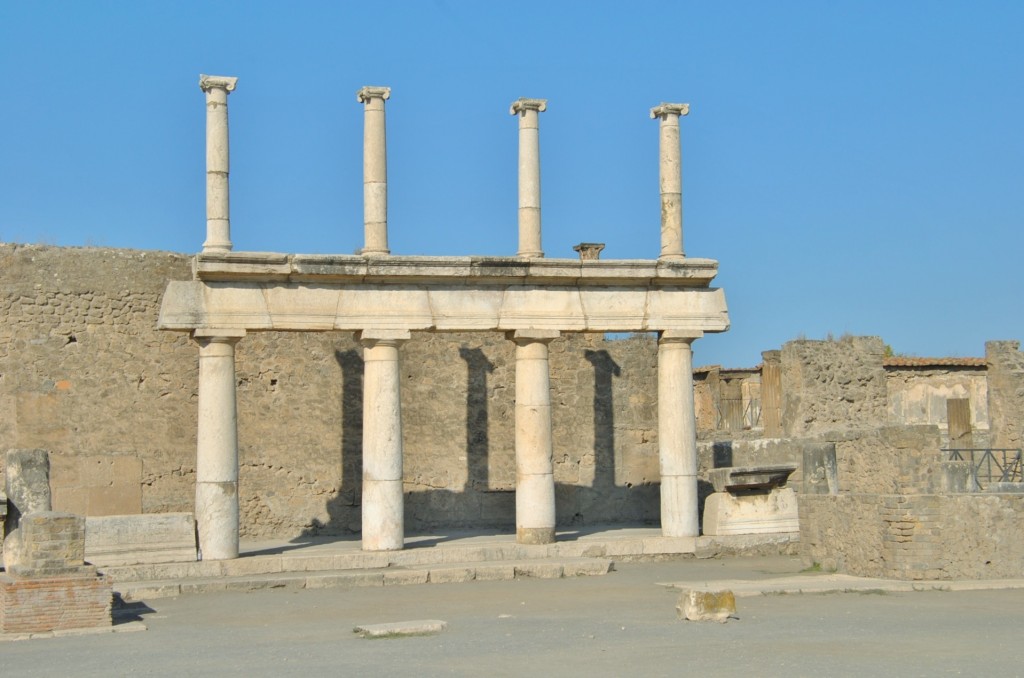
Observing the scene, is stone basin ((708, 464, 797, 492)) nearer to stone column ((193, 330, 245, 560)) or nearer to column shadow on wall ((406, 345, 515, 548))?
column shadow on wall ((406, 345, 515, 548))

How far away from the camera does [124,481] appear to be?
20547 millimetres

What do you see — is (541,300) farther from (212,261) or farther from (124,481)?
(124,481)

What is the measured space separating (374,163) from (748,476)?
6329 millimetres

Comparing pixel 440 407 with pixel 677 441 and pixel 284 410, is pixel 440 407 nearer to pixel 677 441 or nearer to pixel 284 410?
pixel 284 410

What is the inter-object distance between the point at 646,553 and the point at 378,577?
3818 mm

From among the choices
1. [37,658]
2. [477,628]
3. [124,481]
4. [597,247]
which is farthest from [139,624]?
[597,247]

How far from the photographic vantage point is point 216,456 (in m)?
17.8

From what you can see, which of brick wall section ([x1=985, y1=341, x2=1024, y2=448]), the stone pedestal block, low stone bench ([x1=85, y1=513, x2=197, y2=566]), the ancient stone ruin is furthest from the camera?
brick wall section ([x1=985, y1=341, x2=1024, y2=448])

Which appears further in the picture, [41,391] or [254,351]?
[254,351]

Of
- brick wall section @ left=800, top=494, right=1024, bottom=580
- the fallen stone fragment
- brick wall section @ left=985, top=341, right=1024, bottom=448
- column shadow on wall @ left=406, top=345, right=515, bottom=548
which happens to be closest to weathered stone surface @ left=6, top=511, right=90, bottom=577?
the fallen stone fragment

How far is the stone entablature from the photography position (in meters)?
17.9

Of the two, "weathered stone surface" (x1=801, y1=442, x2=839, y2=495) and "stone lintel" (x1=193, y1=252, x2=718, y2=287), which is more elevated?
"stone lintel" (x1=193, y1=252, x2=718, y2=287)

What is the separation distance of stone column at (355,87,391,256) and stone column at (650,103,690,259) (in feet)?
12.0

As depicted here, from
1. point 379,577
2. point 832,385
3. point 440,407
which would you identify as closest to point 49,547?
point 379,577
